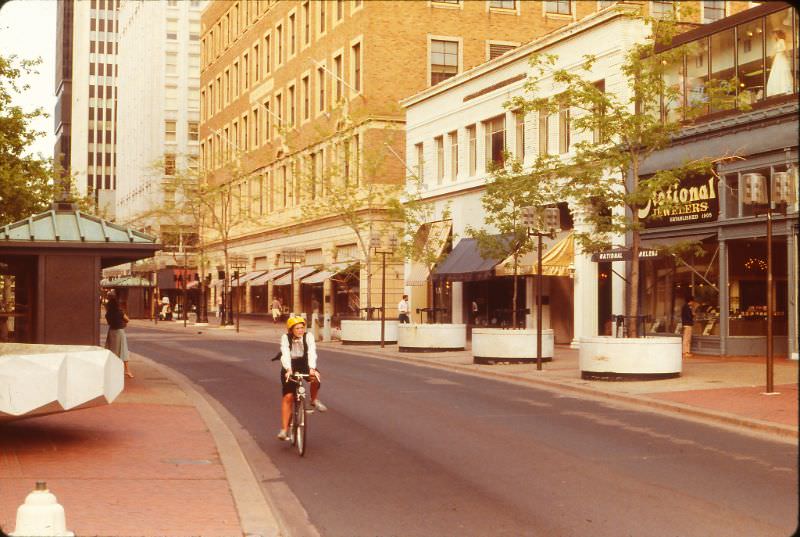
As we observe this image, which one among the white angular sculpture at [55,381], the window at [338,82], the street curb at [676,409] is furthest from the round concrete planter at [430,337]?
the white angular sculpture at [55,381]

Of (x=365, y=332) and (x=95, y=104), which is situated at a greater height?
(x=95, y=104)

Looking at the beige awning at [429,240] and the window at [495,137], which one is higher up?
the window at [495,137]

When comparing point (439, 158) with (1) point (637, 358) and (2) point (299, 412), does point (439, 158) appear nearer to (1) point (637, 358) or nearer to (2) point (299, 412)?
(1) point (637, 358)

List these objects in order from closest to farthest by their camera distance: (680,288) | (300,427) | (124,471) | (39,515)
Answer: (39,515) → (124,471) → (300,427) → (680,288)

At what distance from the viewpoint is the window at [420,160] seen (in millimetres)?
49188

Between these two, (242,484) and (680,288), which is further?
(680,288)

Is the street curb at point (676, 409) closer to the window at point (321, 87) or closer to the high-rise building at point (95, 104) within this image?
the window at point (321, 87)

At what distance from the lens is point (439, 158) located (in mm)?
48250

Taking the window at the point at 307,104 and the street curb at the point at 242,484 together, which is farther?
the window at the point at 307,104

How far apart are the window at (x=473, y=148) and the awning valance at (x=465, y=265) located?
305cm

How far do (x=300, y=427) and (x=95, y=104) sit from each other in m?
156

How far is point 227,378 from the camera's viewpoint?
1005 inches

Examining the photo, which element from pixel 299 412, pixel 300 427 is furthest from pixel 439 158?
pixel 300 427

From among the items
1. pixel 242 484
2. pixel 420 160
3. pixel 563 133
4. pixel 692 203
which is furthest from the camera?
pixel 420 160
